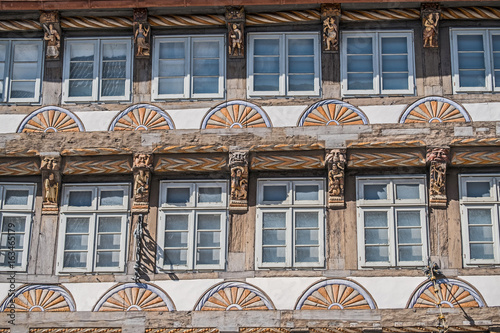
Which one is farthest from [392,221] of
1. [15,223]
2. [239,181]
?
[15,223]

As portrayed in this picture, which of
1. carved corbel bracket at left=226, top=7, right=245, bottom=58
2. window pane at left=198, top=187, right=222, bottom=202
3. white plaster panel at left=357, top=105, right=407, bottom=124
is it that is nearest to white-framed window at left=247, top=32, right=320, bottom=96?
carved corbel bracket at left=226, top=7, right=245, bottom=58

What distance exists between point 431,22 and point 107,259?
702 cm

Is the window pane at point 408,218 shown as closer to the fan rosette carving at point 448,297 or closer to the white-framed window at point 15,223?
the fan rosette carving at point 448,297

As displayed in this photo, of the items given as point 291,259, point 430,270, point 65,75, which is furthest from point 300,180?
point 65,75

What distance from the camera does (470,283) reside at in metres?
20.0

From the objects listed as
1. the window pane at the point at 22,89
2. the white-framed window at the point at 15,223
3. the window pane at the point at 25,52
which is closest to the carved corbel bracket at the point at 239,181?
the white-framed window at the point at 15,223

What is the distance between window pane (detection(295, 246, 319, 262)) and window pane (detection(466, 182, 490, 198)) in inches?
111

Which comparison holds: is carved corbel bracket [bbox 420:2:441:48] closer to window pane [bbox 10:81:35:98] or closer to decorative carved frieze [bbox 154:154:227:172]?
decorative carved frieze [bbox 154:154:227:172]

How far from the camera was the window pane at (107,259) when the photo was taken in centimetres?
2061

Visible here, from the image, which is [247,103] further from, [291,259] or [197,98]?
[291,259]

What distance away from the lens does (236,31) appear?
21547 millimetres

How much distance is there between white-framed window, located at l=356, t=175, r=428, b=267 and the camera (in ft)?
66.7

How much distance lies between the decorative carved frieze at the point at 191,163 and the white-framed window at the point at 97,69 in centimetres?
145

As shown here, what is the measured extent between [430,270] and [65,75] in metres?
7.36
